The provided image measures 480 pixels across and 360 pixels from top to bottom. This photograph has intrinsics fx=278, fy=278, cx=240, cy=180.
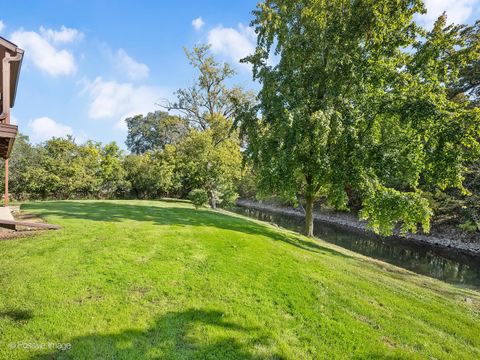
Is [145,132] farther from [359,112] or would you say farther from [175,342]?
[175,342]

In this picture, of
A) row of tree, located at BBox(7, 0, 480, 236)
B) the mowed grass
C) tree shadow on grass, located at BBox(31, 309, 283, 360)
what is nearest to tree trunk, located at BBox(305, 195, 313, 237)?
row of tree, located at BBox(7, 0, 480, 236)

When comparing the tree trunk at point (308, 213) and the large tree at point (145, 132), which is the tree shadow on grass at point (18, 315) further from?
the large tree at point (145, 132)

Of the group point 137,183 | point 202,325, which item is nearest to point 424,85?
point 202,325

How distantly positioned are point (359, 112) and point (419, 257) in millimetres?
11786

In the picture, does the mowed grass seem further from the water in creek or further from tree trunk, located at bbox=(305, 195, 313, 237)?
the water in creek

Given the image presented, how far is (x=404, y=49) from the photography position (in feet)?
39.7

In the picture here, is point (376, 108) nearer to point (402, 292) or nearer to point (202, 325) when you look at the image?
point (402, 292)

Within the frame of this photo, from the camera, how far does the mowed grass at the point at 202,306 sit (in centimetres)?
412

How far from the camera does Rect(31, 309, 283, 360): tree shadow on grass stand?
3.80 m

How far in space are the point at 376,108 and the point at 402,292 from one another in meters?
7.17

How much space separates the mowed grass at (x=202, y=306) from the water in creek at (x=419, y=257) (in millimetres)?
6869

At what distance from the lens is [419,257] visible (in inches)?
694

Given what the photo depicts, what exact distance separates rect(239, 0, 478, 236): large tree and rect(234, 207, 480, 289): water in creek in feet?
17.4

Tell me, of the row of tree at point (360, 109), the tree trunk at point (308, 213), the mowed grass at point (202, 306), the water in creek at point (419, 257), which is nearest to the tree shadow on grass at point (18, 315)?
the mowed grass at point (202, 306)
